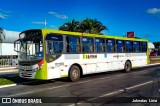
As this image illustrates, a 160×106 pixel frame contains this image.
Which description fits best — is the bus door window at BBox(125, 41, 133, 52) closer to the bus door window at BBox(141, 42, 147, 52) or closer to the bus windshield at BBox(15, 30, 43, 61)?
the bus door window at BBox(141, 42, 147, 52)

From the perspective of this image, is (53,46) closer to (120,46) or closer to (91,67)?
(91,67)

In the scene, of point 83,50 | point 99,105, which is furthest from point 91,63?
point 99,105

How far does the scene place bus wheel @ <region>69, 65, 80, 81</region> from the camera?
15.1m

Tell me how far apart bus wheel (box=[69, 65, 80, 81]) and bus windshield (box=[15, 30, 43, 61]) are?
254 centimetres

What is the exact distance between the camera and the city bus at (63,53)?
44.3ft

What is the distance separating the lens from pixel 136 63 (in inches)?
886

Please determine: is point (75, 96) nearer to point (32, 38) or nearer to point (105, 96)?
point (105, 96)

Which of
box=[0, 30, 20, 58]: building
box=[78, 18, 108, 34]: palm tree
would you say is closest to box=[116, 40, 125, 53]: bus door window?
box=[78, 18, 108, 34]: palm tree

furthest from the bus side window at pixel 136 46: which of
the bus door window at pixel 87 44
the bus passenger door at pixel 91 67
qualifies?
the bus door window at pixel 87 44

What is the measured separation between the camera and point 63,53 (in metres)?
14.6

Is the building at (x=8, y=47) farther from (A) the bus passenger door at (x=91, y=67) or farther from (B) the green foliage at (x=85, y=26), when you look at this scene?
(A) the bus passenger door at (x=91, y=67)

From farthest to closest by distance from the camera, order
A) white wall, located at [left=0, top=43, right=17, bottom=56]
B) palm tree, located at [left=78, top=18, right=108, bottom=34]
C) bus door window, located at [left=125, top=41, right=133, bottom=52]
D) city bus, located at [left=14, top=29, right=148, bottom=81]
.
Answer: palm tree, located at [left=78, top=18, right=108, bottom=34] → white wall, located at [left=0, top=43, right=17, bottom=56] → bus door window, located at [left=125, top=41, right=133, bottom=52] → city bus, located at [left=14, top=29, right=148, bottom=81]

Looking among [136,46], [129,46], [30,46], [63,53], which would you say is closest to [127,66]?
[129,46]

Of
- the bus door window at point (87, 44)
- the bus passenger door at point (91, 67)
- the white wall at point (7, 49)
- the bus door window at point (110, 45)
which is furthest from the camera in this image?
the white wall at point (7, 49)
